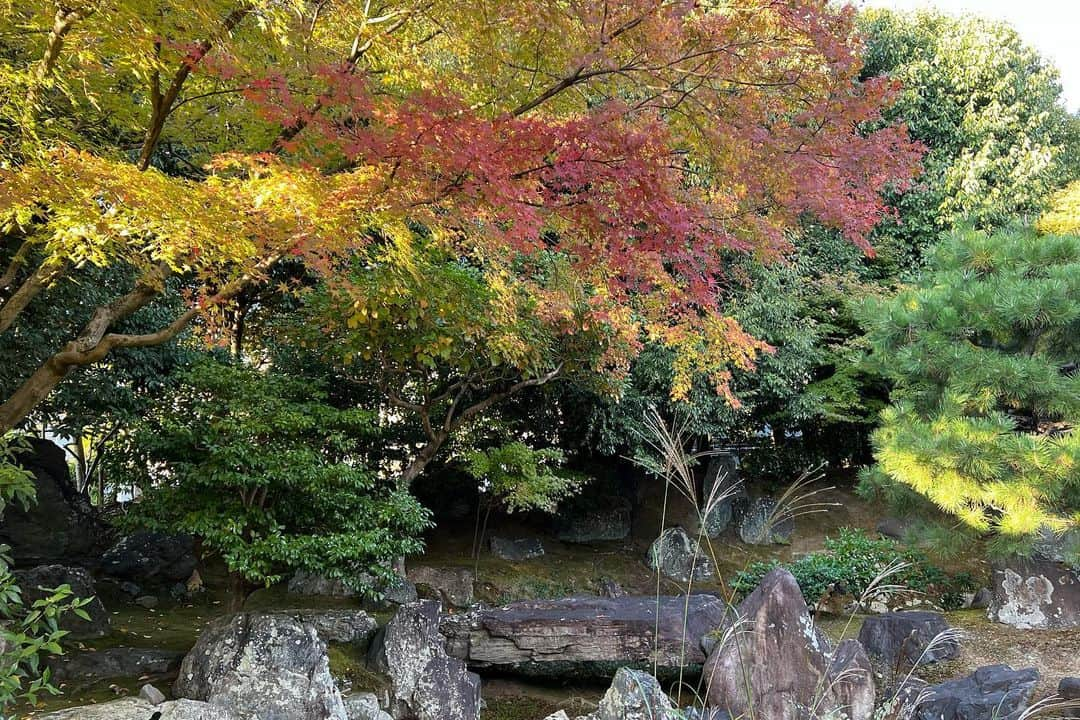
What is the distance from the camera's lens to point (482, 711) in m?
4.83

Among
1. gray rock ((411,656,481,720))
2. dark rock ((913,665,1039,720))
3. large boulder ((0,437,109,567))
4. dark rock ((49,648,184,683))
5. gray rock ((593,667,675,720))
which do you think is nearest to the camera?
dark rock ((913,665,1039,720))

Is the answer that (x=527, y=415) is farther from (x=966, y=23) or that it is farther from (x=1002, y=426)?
(x=966, y=23)

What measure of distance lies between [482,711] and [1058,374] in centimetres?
504

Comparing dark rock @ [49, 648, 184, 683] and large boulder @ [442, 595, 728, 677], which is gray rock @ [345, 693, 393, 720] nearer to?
large boulder @ [442, 595, 728, 677]

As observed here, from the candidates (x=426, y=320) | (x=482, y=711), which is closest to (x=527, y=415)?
(x=426, y=320)

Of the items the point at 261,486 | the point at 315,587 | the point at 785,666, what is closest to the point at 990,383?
the point at 785,666

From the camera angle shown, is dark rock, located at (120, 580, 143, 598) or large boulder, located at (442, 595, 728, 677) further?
dark rock, located at (120, 580, 143, 598)

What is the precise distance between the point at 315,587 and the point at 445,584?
1.36 metres

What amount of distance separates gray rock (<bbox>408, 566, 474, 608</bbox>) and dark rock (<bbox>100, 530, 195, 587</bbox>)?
224cm

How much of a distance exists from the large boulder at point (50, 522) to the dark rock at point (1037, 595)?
8149mm

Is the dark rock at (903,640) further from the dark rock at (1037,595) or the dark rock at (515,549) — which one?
the dark rock at (515,549)

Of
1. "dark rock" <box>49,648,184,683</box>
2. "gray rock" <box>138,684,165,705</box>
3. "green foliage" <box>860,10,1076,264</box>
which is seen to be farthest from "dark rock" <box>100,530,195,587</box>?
"green foliage" <box>860,10,1076,264</box>

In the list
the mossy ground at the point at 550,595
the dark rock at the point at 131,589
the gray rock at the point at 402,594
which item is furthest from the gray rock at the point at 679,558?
the dark rock at the point at 131,589

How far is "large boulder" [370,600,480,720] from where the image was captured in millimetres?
4547
